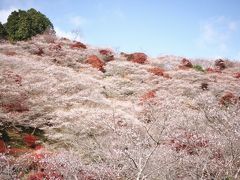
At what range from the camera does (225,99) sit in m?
28.4

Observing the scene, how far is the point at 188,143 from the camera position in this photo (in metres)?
16.9

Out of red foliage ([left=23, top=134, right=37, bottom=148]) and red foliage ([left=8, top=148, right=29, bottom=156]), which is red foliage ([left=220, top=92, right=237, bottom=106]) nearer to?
red foliage ([left=23, top=134, right=37, bottom=148])

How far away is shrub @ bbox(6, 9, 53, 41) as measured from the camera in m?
41.1

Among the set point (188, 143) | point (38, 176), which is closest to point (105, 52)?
point (188, 143)

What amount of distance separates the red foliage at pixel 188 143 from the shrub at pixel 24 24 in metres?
29.9

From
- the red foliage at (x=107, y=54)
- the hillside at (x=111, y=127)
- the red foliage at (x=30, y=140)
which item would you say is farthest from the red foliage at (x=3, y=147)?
the red foliage at (x=107, y=54)

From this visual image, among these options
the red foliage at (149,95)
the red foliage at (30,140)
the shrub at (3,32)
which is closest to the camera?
the red foliage at (30,140)

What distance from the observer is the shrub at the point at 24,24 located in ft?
135

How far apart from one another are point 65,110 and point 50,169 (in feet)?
19.3

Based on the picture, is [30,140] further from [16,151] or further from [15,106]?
[15,106]

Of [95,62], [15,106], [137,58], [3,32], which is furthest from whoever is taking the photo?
[137,58]

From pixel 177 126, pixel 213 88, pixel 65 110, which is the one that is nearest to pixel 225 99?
pixel 213 88

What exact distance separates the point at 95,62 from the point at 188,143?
21494 millimetres

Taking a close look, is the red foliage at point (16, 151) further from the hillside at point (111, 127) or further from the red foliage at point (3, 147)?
the red foliage at point (3, 147)
